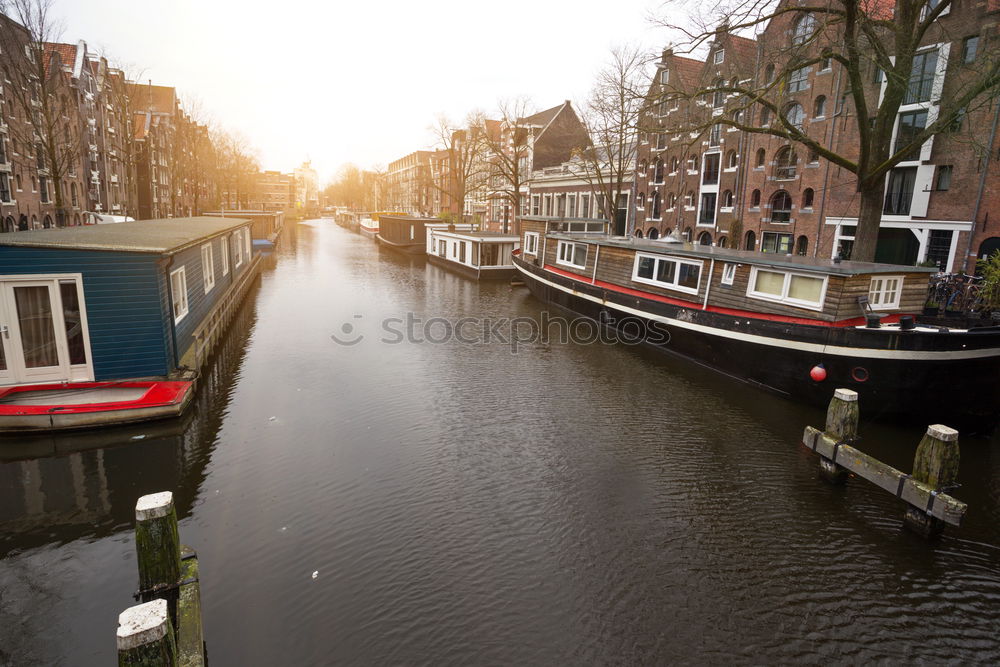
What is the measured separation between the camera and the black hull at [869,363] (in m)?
11.0

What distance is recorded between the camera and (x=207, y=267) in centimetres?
1841

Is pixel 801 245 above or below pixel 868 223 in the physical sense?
below

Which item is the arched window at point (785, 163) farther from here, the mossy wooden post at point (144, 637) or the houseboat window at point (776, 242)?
the mossy wooden post at point (144, 637)

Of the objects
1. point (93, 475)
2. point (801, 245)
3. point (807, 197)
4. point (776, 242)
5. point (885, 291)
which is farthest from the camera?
point (776, 242)

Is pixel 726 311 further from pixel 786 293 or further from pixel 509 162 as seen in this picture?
pixel 509 162

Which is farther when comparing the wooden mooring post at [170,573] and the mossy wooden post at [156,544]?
the mossy wooden post at [156,544]

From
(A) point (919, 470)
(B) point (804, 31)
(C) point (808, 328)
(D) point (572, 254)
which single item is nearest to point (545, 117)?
(B) point (804, 31)

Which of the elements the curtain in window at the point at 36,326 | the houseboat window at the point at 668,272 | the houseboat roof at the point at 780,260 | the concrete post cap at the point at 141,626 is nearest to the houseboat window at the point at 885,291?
the houseboat roof at the point at 780,260

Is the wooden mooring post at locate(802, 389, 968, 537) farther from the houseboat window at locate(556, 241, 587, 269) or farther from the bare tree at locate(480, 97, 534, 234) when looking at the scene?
the bare tree at locate(480, 97, 534, 234)

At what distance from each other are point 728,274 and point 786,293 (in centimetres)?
205

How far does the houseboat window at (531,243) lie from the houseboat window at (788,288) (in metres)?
14.5

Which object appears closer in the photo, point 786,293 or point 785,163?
point 786,293

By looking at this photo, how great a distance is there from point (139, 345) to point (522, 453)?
811 centimetres

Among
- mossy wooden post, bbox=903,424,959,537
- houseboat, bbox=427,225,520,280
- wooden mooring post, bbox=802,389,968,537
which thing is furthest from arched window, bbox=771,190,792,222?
mossy wooden post, bbox=903,424,959,537
